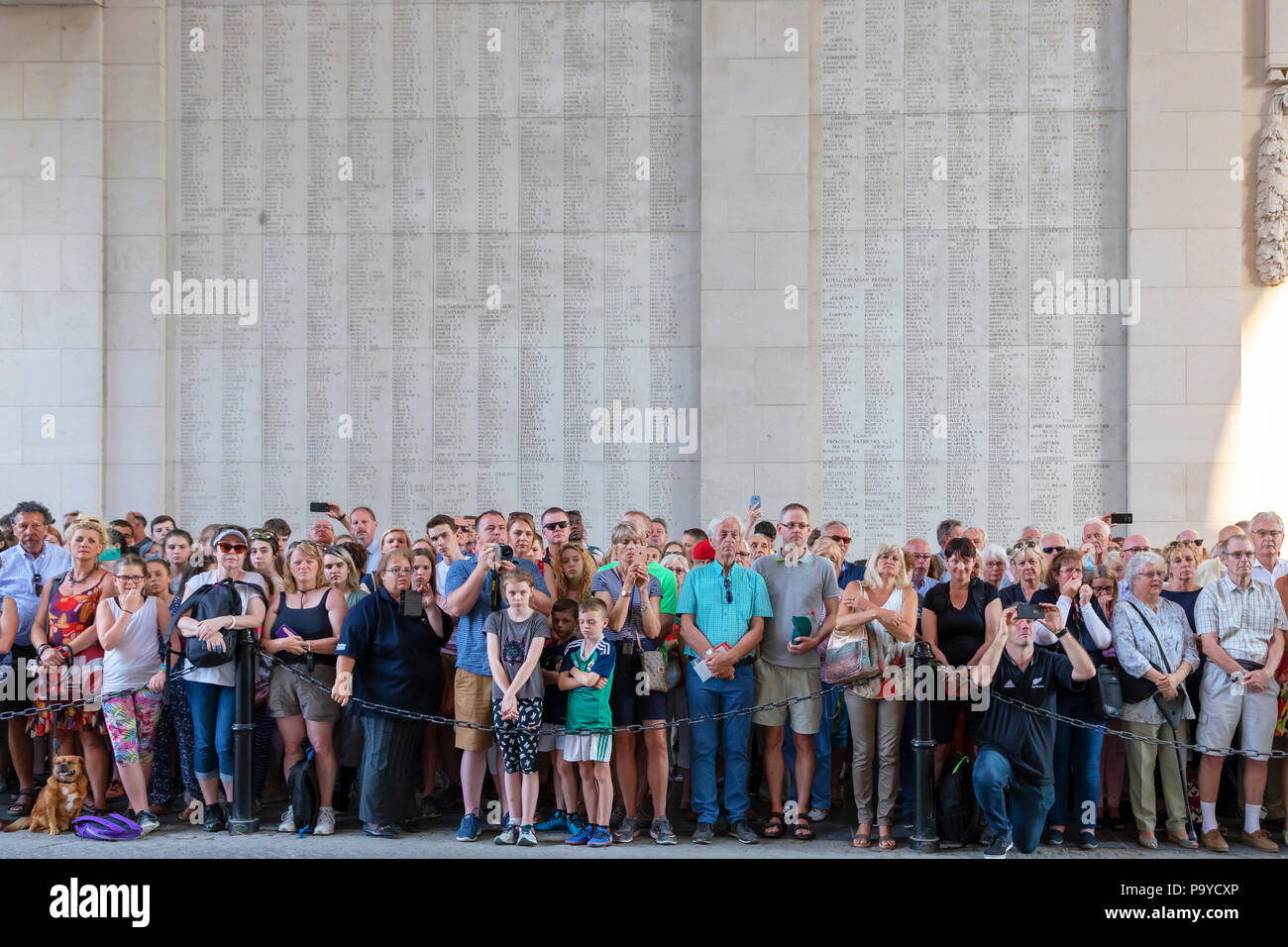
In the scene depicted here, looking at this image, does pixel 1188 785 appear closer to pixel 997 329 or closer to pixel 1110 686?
pixel 1110 686

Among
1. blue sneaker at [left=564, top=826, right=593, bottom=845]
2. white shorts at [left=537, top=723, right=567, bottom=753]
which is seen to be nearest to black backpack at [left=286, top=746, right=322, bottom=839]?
white shorts at [left=537, top=723, right=567, bottom=753]

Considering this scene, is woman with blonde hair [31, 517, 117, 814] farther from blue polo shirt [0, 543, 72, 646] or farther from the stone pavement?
the stone pavement

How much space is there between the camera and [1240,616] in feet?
24.3

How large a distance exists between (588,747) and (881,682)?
6.37 ft

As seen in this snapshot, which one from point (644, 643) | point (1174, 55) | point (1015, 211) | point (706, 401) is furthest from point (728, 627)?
point (1174, 55)

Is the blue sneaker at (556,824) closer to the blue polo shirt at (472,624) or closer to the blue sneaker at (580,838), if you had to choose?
the blue sneaker at (580,838)

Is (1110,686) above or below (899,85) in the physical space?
below

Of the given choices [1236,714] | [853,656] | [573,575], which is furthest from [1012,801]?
[573,575]

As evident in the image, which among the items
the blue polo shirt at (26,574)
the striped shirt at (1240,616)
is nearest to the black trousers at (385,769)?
the blue polo shirt at (26,574)

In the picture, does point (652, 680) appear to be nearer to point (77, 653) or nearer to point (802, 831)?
point (802, 831)

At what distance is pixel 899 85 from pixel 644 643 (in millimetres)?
9341

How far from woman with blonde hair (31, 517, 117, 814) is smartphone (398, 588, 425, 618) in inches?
83.6

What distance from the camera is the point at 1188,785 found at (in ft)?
25.3

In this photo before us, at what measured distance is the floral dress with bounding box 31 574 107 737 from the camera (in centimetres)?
758
